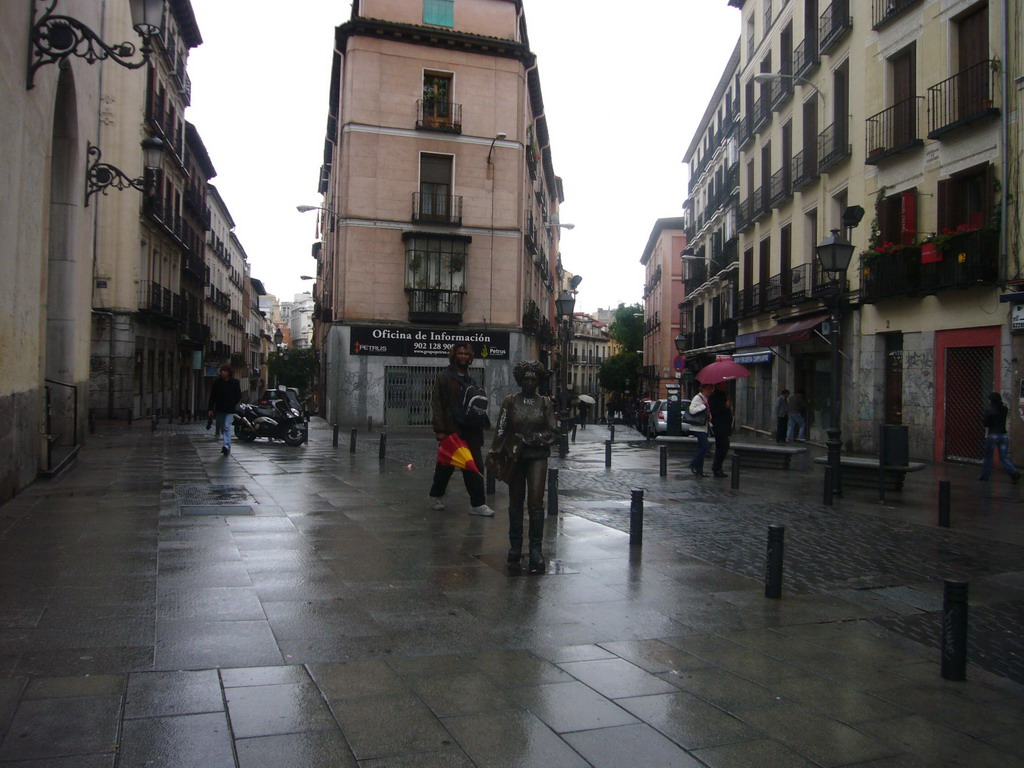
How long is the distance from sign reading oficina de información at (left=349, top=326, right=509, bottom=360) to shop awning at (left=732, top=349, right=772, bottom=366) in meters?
9.39

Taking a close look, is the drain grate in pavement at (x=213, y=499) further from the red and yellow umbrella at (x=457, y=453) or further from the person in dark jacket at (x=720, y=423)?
the person in dark jacket at (x=720, y=423)

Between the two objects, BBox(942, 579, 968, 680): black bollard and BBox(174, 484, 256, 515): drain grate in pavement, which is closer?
BBox(942, 579, 968, 680): black bollard

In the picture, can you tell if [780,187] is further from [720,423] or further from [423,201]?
[720,423]

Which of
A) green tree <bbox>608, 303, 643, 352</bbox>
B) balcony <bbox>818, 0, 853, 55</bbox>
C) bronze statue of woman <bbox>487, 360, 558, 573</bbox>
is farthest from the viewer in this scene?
green tree <bbox>608, 303, 643, 352</bbox>

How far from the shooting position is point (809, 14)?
25.4 m

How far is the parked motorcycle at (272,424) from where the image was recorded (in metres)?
19.9

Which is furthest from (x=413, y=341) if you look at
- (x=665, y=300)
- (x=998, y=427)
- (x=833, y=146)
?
(x=665, y=300)

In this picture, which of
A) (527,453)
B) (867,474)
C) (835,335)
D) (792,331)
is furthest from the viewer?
(792,331)

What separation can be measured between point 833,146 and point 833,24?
3.30 m

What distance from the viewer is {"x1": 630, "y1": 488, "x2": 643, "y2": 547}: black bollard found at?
25.5 feet

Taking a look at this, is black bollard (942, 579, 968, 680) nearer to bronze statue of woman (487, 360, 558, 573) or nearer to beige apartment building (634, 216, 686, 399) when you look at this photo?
bronze statue of woman (487, 360, 558, 573)

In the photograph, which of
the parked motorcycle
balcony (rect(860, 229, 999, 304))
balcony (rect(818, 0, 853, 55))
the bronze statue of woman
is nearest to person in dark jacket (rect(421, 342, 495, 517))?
the bronze statue of woman

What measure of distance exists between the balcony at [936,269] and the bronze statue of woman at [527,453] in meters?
13.3

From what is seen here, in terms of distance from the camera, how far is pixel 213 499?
10.0m
